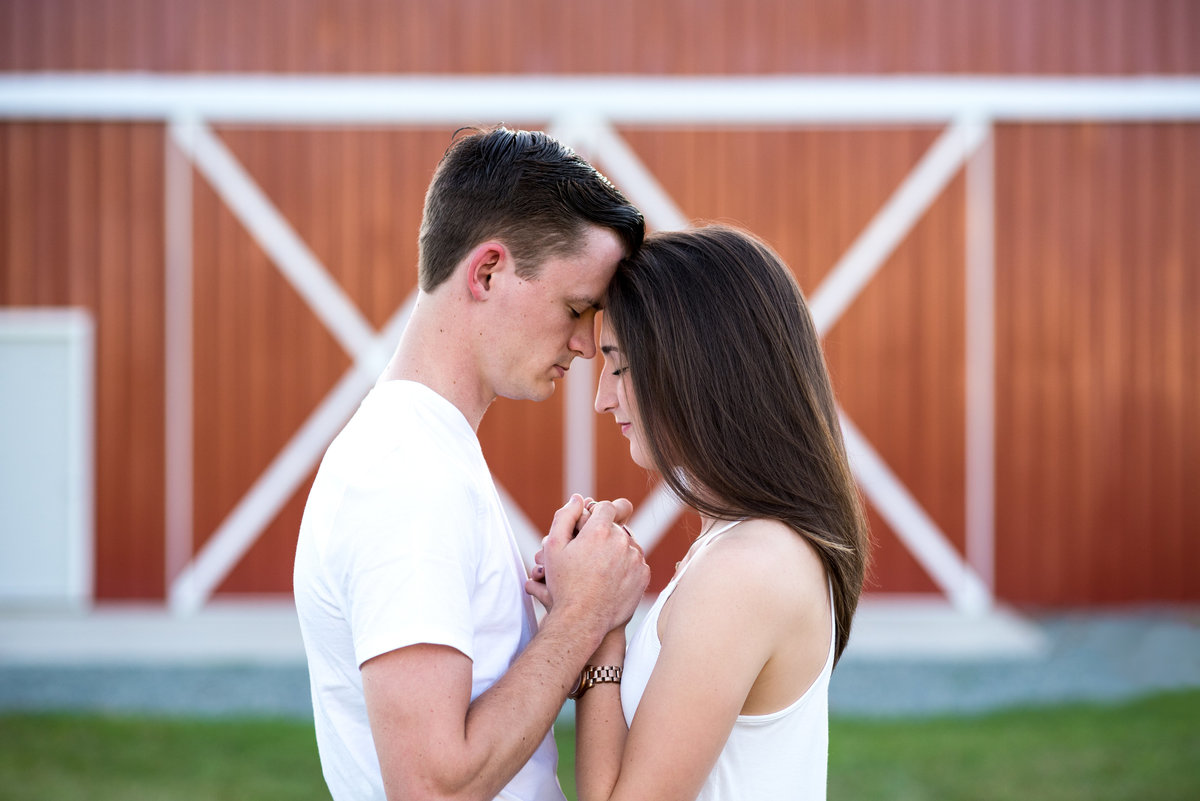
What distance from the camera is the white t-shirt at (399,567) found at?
1853 mm

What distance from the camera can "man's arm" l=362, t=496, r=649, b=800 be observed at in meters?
1.81

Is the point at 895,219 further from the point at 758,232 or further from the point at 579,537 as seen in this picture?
the point at 579,537

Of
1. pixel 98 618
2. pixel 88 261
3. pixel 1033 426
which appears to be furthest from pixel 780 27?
pixel 98 618

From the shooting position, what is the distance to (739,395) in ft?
7.23

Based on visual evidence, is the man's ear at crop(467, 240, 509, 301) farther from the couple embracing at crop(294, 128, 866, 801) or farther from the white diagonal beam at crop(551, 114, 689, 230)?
the white diagonal beam at crop(551, 114, 689, 230)

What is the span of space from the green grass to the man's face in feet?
11.6

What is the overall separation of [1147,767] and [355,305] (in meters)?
6.73

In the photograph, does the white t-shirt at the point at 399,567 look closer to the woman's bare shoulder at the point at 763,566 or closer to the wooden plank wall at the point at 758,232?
the woman's bare shoulder at the point at 763,566

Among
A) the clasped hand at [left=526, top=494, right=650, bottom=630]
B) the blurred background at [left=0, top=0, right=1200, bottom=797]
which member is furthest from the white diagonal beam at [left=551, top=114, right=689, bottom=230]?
the clasped hand at [left=526, top=494, right=650, bottom=630]

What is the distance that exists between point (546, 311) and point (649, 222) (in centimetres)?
710

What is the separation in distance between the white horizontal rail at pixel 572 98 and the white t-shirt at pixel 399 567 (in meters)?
7.50

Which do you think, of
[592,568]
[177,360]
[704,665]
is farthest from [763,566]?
[177,360]

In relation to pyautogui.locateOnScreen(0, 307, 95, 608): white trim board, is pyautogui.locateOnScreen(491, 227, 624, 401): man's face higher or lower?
higher

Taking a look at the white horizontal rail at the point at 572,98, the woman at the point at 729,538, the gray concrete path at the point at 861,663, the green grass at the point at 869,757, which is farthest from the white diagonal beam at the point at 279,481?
the woman at the point at 729,538
